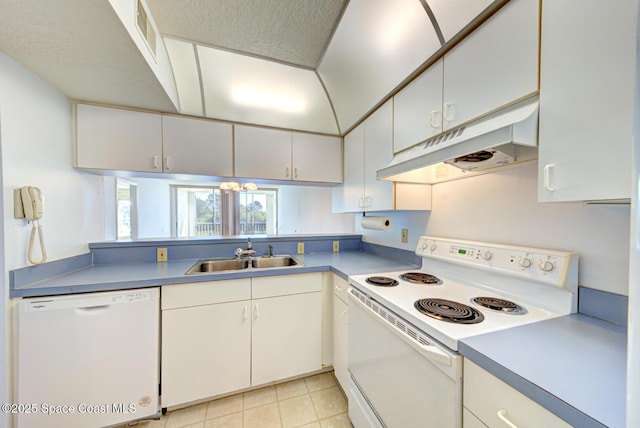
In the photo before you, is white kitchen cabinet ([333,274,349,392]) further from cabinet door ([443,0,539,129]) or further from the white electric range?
cabinet door ([443,0,539,129])

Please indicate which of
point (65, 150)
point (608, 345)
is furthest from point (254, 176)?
point (608, 345)

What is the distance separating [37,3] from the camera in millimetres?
850

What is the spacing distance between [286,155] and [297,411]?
6.33ft

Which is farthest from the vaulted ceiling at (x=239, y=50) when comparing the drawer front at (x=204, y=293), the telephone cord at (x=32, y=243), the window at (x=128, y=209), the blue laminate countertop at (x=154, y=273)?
the window at (x=128, y=209)

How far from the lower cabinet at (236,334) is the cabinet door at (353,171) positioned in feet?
2.34

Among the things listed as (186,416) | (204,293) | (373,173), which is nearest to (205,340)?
(204,293)

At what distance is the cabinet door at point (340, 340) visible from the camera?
1563 millimetres

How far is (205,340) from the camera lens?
4.96 ft

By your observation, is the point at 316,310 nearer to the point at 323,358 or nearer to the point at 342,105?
the point at 323,358

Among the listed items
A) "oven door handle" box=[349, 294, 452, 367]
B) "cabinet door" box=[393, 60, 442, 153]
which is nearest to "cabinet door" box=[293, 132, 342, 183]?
"cabinet door" box=[393, 60, 442, 153]

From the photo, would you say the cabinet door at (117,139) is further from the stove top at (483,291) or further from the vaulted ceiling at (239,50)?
the stove top at (483,291)

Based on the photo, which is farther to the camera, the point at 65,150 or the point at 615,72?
the point at 65,150

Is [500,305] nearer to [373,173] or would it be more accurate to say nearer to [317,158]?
[373,173]

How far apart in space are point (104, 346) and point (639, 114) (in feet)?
7.19
